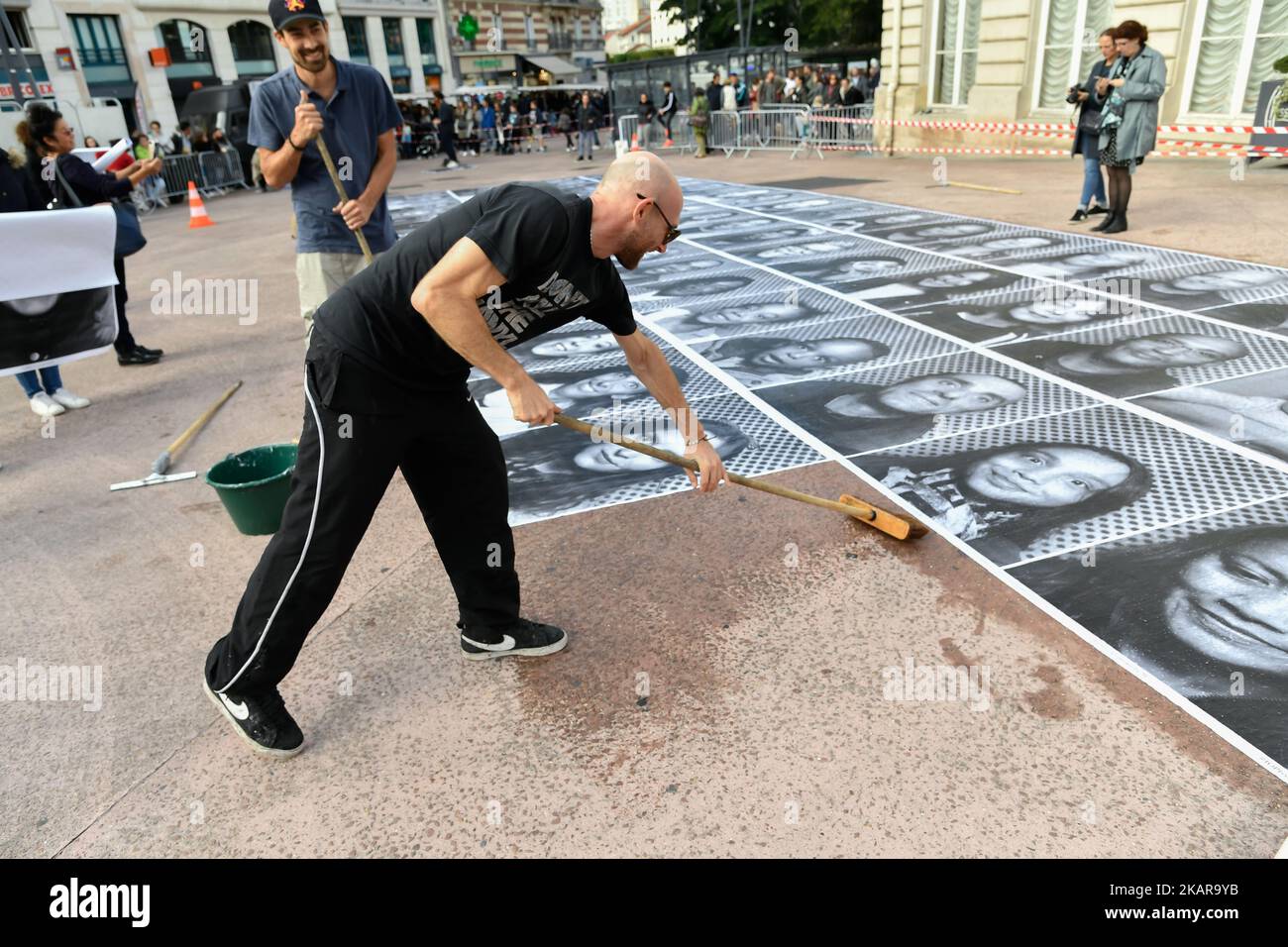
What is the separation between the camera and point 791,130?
20469 mm

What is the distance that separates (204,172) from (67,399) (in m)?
18.9

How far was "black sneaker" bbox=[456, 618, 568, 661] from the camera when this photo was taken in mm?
3008

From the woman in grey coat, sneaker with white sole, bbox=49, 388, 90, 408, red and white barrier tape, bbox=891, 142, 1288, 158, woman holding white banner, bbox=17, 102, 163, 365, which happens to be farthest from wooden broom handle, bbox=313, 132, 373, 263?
red and white barrier tape, bbox=891, 142, 1288, 158

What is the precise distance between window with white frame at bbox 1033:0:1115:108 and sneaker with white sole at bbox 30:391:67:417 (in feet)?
56.0

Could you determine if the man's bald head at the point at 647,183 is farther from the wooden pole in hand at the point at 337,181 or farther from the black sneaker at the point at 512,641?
the wooden pole in hand at the point at 337,181

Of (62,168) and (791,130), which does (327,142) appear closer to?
(62,168)

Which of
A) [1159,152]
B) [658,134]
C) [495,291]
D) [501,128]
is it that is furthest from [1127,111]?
[501,128]

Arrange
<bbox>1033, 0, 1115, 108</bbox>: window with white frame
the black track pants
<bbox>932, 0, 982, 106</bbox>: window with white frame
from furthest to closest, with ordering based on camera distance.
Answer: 1. <bbox>932, 0, 982, 106</bbox>: window with white frame
2. <bbox>1033, 0, 1115, 108</bbox>: window with white frame
3. the black track pants

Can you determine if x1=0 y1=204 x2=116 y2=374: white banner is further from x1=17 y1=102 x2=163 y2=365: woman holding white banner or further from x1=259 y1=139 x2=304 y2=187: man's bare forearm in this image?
x1=259 y1=139 x2=304 y2=187: man's bare forearm

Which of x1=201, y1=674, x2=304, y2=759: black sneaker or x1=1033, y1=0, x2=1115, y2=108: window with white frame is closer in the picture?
x1=201, y1=674, x2=304, y2=759: black sneaker

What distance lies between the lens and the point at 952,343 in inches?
232

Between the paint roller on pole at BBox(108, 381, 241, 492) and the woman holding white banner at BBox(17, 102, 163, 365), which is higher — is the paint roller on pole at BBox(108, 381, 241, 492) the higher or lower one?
the lower one

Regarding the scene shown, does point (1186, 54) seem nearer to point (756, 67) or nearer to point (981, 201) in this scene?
point (981, 201)

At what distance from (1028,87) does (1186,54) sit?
3361mm
